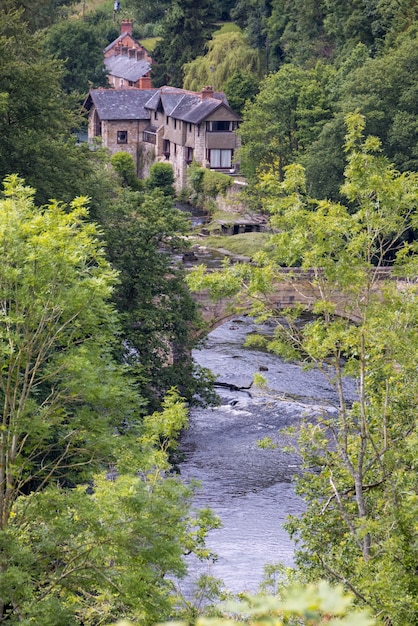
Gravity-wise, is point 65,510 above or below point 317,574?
above

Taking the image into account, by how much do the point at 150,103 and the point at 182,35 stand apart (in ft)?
40.1

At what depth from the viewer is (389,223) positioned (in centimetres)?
1920

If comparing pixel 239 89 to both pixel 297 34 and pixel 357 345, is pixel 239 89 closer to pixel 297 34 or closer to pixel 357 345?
pixel 297 34

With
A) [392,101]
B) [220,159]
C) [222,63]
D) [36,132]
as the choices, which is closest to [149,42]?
[222,63]

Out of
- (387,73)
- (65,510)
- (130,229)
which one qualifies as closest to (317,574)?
(65,510)

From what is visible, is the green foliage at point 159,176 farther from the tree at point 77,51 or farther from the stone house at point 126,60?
the stone house at point 126,60

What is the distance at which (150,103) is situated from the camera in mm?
97000

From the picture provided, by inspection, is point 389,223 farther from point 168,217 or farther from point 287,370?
point 287,370

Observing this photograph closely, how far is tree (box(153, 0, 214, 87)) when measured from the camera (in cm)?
10400

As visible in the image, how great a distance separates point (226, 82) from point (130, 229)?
6282 cm

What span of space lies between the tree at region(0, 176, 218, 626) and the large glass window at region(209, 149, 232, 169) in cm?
7109

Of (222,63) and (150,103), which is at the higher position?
(222,63)

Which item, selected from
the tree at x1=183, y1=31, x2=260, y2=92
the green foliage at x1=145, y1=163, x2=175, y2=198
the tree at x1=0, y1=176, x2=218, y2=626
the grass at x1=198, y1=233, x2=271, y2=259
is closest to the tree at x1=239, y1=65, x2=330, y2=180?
the grass at x1=198, y1=233, x2=271, y2=259

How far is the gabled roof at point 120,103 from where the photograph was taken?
96.2 m
